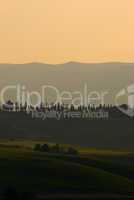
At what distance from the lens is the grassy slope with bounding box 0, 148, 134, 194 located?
7.36 meters

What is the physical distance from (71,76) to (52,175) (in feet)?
4.51

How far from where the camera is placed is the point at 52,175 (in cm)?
737

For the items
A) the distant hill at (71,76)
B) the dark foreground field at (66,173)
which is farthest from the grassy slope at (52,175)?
the distant hill at (71,76)

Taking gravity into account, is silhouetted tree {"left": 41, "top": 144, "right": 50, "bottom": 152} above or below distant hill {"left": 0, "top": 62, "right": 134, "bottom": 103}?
below

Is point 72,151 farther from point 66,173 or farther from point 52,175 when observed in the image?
point 52,175

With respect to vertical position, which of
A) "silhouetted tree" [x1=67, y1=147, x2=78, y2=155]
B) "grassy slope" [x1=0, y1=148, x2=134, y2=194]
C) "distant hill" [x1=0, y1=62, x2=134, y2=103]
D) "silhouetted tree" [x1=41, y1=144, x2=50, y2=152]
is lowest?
"grassy slope" [x1=0, y1=148, x2=134, y2=194]

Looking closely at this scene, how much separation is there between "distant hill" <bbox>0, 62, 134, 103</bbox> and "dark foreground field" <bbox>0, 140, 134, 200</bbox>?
79 cm

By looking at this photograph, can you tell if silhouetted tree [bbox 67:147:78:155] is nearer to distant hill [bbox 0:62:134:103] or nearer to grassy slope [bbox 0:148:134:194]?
grassy slope [bbox 0:148:134:194]

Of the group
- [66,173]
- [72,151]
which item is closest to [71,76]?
[72,151]

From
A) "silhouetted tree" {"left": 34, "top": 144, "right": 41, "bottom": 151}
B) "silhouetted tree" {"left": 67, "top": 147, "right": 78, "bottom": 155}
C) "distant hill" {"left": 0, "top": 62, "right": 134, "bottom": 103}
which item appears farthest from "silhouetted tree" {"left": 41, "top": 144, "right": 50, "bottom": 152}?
"distant hill" {"left": 0, "top": 62, "right": 134, "bottom": 103}

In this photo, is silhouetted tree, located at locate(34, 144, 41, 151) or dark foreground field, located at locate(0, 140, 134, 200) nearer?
dark foreground field, located at locate(0, 140, 134, 200)

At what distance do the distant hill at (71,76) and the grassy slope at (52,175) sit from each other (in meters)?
0.91

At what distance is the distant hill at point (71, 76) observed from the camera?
7.66m

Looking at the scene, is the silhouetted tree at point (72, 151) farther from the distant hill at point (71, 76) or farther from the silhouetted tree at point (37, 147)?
the distant hill at point (71, 76)
